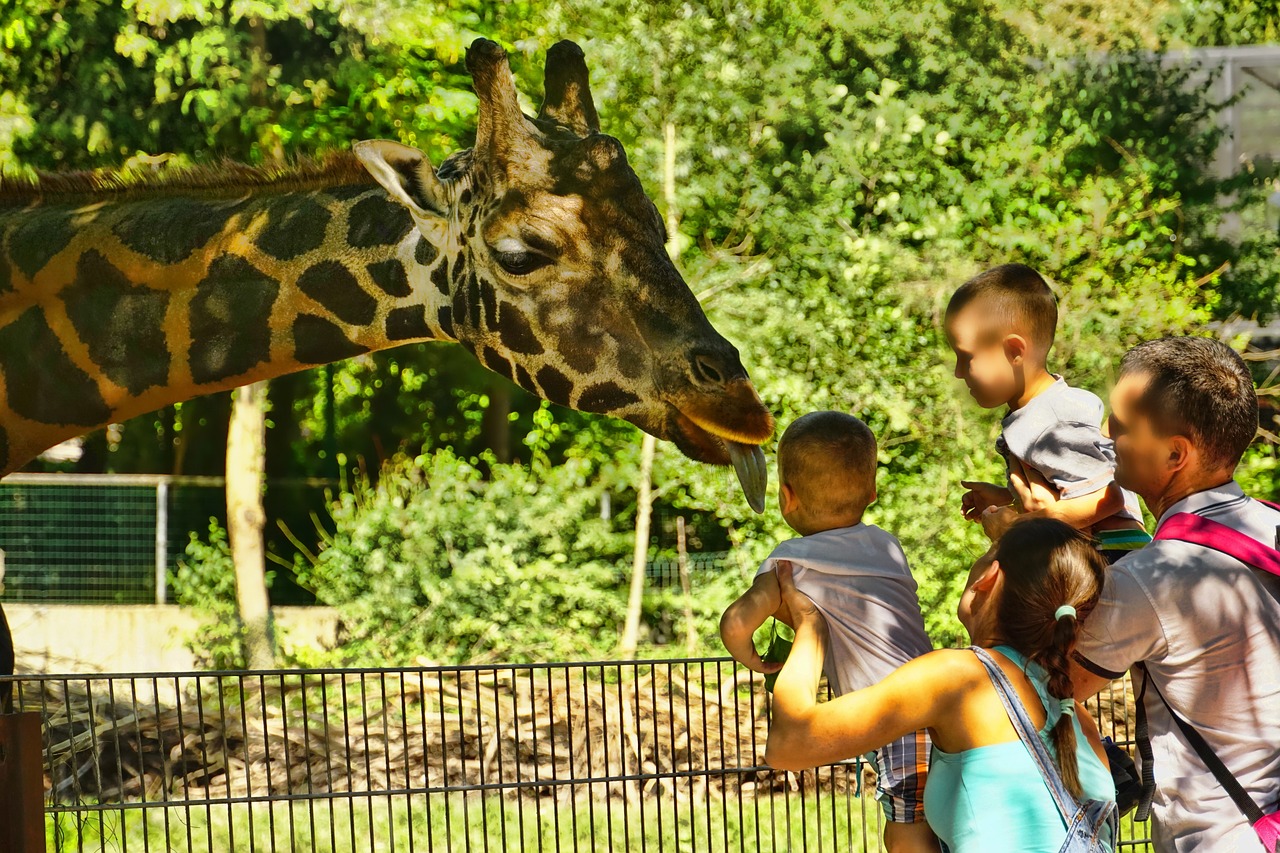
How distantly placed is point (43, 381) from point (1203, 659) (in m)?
3.09

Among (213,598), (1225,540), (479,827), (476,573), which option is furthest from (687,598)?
(1225,540)

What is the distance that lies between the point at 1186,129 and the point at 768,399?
4430 millimetres

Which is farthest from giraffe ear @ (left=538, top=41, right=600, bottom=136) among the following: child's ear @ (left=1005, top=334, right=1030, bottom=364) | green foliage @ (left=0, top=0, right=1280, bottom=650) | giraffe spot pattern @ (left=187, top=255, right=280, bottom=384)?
green foliage @ (left=0, top=0, right=1280, bottom=650)

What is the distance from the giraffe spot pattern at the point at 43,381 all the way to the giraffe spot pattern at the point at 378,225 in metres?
0.89

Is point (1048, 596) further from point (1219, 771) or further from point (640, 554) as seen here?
point (640, 554)

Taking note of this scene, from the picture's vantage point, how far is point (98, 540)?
37.2 feet

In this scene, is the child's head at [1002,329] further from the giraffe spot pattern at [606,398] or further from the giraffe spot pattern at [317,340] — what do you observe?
the giraffe spot pattern at [317,340]

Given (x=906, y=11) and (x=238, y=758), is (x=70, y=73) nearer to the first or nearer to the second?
(x=238, y=758)

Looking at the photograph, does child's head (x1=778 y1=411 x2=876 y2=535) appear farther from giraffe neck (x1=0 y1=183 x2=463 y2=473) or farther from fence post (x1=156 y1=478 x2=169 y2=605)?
fence post (x1=156 y1=478 x2=169 y2=605)

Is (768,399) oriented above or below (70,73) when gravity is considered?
below

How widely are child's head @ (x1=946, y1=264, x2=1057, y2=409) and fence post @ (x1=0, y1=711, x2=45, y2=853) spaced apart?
2.10 meters

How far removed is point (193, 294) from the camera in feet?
11.7

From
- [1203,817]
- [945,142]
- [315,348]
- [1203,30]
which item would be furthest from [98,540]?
[1203,30]

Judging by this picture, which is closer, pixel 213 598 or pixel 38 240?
pixel 38 240
